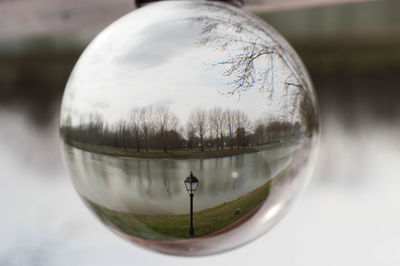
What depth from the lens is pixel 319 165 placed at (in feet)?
6.15

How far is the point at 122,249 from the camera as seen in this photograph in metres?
1.42

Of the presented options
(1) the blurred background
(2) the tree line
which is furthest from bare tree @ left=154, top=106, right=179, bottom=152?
(1) the blurred background

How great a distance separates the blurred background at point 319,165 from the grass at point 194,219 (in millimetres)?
912

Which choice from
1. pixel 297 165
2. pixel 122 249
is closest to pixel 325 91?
pixel 122 249

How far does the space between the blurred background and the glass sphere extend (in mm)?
885

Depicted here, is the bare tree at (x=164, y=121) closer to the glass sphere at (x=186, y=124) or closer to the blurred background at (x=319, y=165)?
the glass sphere at (x=186, y=124)

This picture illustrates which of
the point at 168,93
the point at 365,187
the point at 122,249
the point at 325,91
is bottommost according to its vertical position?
the point at 122,249

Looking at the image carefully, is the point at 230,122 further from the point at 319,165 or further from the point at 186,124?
the point at 319,165

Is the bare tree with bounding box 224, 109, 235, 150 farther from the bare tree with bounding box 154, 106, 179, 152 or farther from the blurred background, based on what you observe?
the blurred background

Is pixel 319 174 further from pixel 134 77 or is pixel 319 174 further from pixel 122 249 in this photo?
pixel 134 77

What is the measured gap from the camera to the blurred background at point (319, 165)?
1374mm

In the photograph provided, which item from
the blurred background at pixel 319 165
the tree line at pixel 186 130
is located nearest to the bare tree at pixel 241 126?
the tree line at pixel 186 130

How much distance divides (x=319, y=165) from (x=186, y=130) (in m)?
1.71

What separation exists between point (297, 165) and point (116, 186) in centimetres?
16
